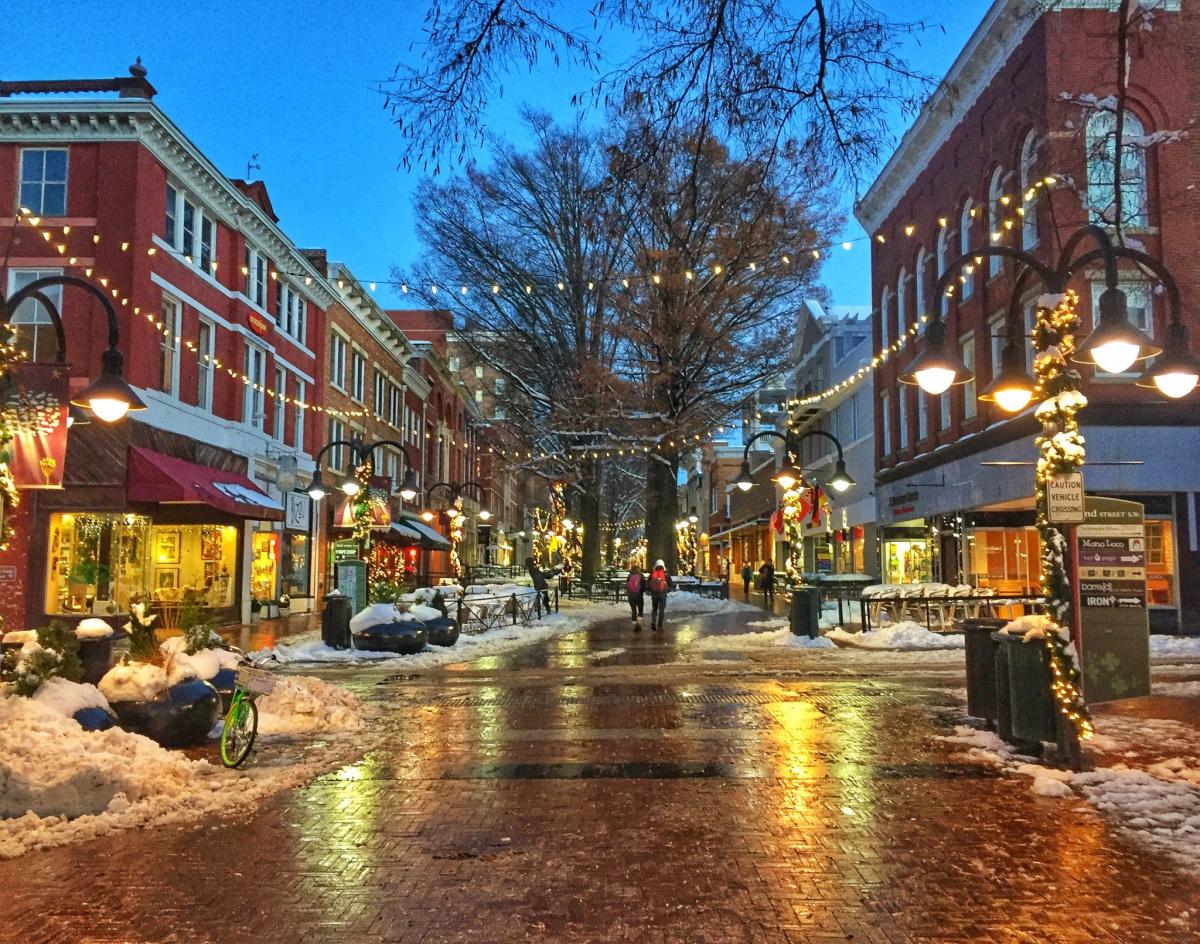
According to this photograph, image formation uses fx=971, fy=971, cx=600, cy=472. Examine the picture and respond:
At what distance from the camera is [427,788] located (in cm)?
737

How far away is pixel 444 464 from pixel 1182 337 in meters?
52.7

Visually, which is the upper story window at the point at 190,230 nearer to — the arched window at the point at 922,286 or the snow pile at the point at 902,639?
the snow pile at the point at 902,639

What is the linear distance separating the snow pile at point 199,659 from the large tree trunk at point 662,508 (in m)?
23.3

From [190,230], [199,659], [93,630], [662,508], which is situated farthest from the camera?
[662,508]

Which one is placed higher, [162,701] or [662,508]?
[662,508]

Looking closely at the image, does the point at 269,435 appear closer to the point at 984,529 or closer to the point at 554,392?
the point at 554,392

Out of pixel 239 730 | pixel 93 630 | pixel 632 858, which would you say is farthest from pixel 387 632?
pixel 632 858

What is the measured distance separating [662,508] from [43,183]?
798 inches

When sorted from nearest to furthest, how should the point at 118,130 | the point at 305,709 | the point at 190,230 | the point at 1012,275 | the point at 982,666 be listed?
the point at 982,666, the point at 305,709, the point at 118,130, the point at 190,230, the point at 1012,275

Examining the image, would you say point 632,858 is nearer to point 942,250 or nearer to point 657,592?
point 657,592

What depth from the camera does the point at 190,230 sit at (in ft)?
77.7

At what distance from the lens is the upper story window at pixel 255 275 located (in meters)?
26.9

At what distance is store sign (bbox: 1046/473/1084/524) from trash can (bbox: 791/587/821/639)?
427 inches

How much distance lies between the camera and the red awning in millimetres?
20375
